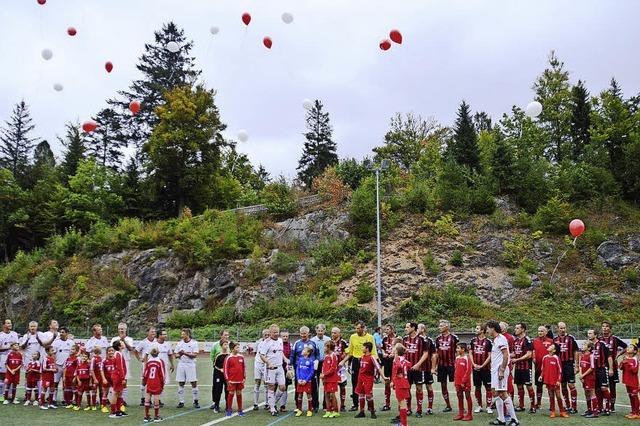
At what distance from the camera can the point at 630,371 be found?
12.7 meters

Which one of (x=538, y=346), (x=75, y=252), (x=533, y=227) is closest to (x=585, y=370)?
(x=538, y=346)

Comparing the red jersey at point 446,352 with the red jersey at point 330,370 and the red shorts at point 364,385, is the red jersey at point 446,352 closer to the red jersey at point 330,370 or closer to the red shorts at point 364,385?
the red shorts at point 364,385

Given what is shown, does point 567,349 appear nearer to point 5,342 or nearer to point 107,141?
point 5,342

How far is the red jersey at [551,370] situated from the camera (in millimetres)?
12578

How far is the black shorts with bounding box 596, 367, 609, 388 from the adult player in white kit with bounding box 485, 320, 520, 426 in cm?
252

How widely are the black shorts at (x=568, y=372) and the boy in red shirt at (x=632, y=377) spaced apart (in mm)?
1064

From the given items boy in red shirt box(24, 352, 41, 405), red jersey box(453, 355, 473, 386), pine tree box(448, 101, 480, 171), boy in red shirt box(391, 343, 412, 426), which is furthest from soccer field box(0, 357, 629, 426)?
pine tree box(448, 101, 480, 171)

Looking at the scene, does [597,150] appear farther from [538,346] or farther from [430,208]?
[538,346]

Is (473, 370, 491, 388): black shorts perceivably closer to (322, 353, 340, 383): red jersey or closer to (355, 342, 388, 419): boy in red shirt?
(355, 342, 388, 419): boy in red shirt

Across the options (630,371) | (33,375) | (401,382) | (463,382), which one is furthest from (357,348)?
(33,375)

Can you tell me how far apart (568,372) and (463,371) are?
290 centimetres

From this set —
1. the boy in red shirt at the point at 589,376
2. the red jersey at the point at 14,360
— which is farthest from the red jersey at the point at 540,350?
the red jersey at the point at 14,360

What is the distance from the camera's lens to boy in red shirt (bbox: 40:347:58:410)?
585 inches

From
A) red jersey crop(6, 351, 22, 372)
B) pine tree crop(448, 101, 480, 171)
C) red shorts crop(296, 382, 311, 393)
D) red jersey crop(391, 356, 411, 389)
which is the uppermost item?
pine tree crop(448, 101, 480, 171)
